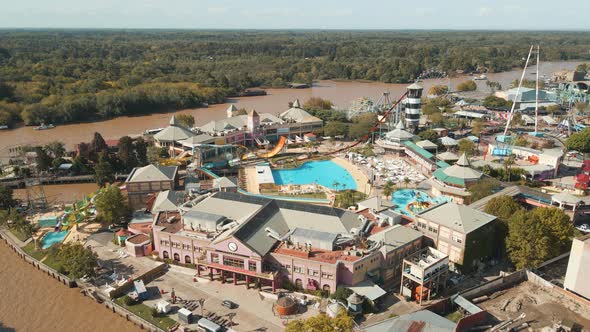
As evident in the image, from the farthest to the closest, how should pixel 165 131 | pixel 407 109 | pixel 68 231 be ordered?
1. pixel 407 109
2. pixel 165 131
3. pixel 68 231

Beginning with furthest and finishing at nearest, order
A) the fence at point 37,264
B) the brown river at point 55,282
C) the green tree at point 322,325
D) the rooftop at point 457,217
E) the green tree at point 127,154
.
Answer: the green tree at point 127,154 < the fence at point 37,264 < the rooftop at point 457,217 < the brown river at point 55,282 < the green tree at point 322,325

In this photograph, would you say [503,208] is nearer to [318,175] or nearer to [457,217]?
[457,217]

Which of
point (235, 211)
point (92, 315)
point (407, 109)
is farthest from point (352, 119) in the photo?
point (92, 315)

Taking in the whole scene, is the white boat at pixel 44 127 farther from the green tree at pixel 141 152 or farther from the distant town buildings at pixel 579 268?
the distant town buildings at pixel 579 268

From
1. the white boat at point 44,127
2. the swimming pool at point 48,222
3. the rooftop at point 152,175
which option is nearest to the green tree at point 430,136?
the rooftop at point 152,175

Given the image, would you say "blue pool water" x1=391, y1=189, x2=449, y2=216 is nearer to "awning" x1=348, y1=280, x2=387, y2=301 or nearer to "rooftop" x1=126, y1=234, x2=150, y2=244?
"awning" x1=348, y1=280, x2=387, y2=301

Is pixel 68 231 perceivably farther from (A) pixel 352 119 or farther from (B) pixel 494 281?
(A) pixel 352 119

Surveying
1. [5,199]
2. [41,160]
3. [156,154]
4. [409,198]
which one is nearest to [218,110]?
[156,154]
